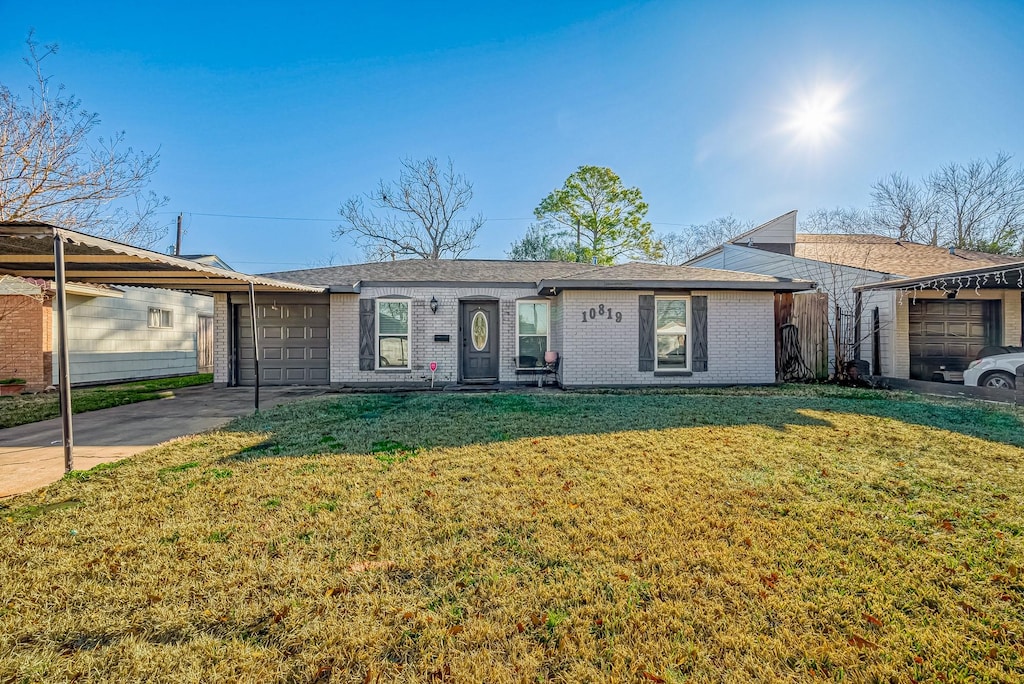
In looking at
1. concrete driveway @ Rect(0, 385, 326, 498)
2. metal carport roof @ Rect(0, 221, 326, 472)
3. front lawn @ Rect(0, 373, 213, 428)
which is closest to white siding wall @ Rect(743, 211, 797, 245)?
metal carport roof @ Rect(0, 221, 326, 472)

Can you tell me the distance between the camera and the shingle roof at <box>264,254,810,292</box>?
918cm

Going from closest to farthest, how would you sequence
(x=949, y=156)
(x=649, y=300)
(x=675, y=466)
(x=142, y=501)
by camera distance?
(x=142, y=501) → (x=675, y=466) → (x=649, y=300) → (x=949, y=156)

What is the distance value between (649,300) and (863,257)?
26.7ft

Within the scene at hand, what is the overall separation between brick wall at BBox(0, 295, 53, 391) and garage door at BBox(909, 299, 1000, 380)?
20772 millimetres

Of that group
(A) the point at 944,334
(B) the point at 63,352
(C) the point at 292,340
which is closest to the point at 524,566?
(B) the point at 63,352

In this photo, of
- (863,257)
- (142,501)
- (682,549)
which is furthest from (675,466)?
(863,257)

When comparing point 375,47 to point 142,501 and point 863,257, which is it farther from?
point 863,257

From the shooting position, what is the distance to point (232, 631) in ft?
6.10

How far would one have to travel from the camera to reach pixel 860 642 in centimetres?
179

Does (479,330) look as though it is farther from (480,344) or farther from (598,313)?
(598,313)

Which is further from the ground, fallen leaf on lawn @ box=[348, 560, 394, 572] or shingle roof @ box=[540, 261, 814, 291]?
shingle roof @ box=[540, 261, 814, 291]

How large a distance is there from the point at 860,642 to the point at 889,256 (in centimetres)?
1533

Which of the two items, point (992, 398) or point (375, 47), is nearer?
point (992, 398)

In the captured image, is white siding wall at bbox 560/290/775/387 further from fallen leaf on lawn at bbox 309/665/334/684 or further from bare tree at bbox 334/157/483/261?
bare tree at bbox 334/157/483/261
